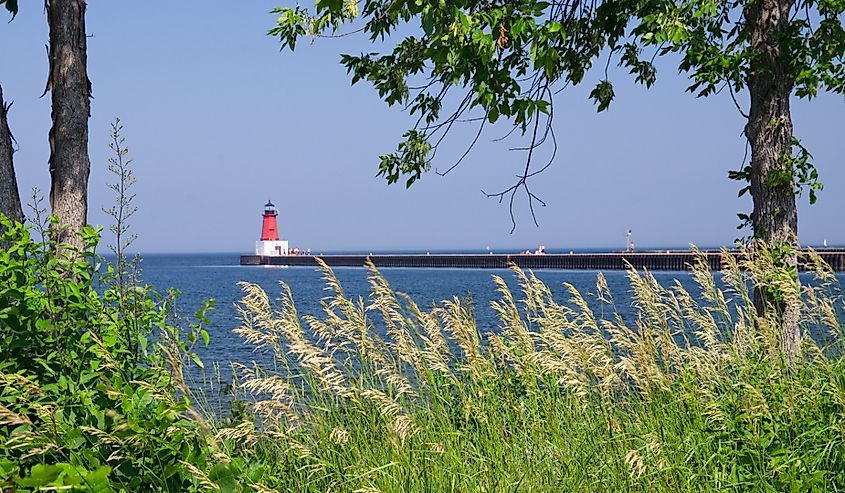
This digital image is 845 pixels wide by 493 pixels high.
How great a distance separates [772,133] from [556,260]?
68746mm

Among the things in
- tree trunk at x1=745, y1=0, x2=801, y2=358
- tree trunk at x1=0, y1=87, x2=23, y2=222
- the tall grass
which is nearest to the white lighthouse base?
tree trunk at x1=745, y1=0, x2=801, y2=358

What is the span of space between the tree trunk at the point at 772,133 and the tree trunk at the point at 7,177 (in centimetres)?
546

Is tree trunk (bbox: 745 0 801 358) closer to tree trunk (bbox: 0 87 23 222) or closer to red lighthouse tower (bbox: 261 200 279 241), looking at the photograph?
tree trunk (bbox: 0 87 23 222)

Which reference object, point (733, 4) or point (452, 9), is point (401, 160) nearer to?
point (452, 9)

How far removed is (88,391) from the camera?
10.9ft

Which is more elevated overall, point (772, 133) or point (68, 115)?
point (772, 133)

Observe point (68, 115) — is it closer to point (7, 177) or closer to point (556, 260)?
point (7, 177)

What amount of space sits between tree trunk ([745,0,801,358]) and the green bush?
492 cm

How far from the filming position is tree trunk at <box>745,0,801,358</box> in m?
6.75

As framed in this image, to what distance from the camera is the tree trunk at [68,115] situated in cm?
536

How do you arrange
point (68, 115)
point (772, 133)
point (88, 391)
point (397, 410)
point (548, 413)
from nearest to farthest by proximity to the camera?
1. point (88, 391)
2. point (397, 410)
3. point (548, 413)
4. point (68, 115)
5. point (772, 133)

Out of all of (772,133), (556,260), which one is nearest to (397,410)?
(772,133)

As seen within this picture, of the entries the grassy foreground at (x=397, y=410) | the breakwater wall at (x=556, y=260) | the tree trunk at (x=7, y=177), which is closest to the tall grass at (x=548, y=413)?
the grassy foreground at (x=397, y=410)

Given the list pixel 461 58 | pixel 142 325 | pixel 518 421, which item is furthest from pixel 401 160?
pixel 142 325
